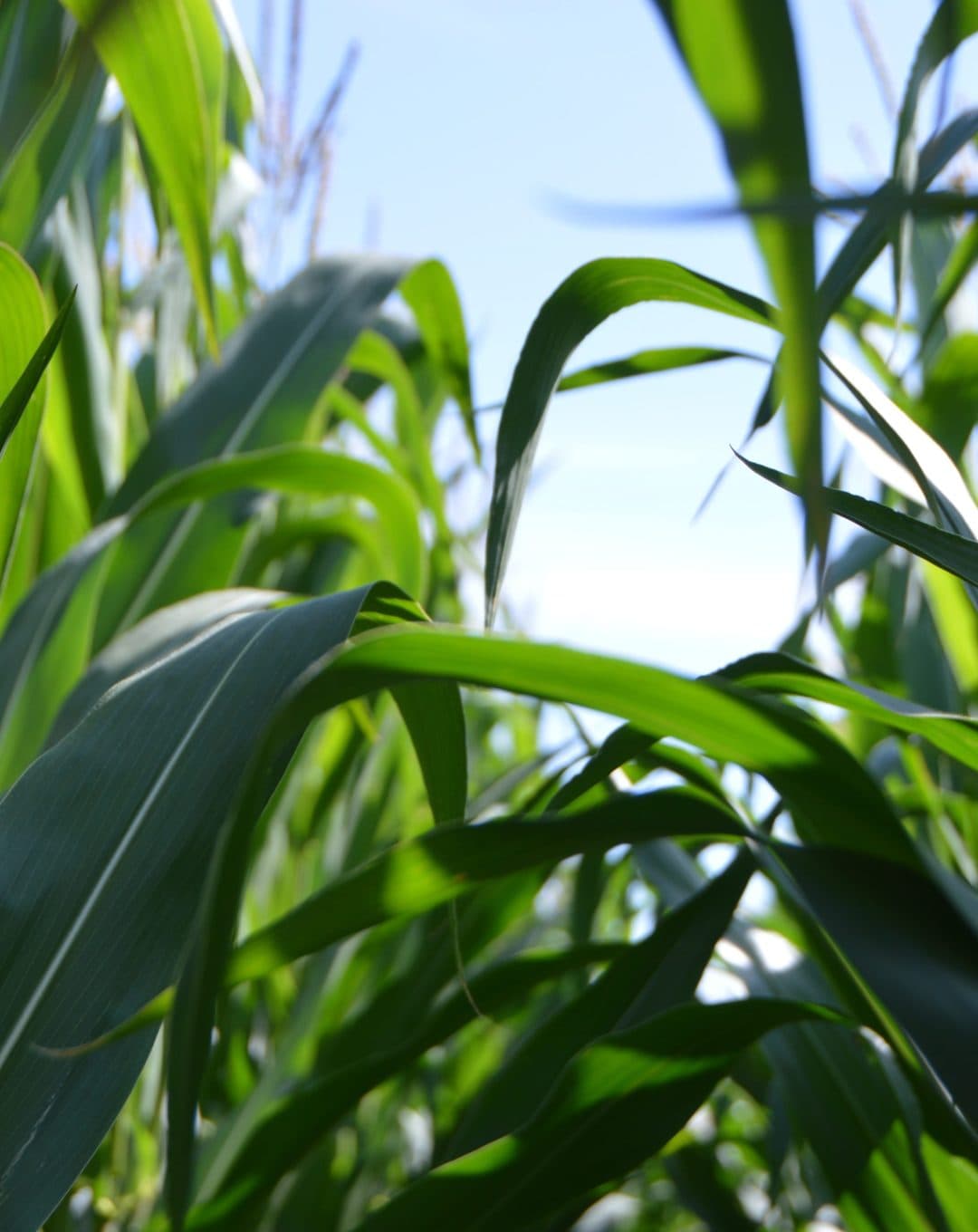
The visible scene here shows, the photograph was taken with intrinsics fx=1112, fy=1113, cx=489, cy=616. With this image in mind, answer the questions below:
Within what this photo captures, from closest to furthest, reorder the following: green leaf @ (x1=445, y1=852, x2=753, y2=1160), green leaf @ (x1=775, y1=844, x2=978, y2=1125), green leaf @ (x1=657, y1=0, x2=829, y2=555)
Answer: green leaf @ (x1=657, y1=0, x2=829, y2=555)
green leaf @ (x1=775, y1=844, x2=978, y2=1125)
green leaf @ (x1=445, y1=852, x2=753, y2=1160)

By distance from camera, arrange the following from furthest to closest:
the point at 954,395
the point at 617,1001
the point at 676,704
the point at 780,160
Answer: the point at 954,395 → the point at 617,1001 → the point at 676,704 → the point at 780,160

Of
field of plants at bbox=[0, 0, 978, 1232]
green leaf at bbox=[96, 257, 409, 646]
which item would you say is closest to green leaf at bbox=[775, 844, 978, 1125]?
field of plants at bbox=[0, 0, 978, 1232]

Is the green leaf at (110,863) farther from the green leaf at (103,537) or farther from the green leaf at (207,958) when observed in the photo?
the green leaf at (103,537)

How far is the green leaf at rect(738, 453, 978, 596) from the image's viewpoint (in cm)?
24

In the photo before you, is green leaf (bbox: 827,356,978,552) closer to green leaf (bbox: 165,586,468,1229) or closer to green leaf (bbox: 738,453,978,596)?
green leaf (bbox: 738,453,978,596)

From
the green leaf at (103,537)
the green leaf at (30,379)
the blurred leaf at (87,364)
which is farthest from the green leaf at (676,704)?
the blurred leaf at (87,364)

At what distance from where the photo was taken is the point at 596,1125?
312 millimetres

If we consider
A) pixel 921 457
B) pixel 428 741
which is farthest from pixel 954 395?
pixel 428 741

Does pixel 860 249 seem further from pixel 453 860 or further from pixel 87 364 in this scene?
pixel 87 364

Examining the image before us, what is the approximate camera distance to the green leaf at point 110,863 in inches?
8.8

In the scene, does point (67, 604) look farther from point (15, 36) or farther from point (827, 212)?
point (827, 212)

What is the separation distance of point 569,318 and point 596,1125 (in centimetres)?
22

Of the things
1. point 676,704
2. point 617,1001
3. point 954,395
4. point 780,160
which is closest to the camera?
point 780,160

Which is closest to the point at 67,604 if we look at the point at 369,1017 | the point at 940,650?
the point at 369,1017
